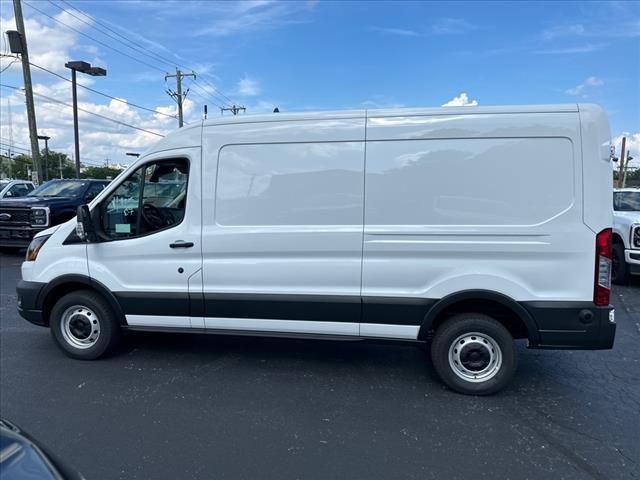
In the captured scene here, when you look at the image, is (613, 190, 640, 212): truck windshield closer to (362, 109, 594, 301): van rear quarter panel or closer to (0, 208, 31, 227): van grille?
(362, 109, 594, 301): van rear quarter panel

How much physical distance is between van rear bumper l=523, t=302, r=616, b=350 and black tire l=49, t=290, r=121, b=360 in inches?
149

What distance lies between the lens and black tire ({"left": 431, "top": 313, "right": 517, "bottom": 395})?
3.87 meters

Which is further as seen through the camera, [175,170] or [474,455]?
[175,170]

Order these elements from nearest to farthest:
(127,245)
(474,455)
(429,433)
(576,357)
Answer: (474,455)
(429,433)
(127,245)
(576,357)

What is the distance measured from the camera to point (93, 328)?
15.2 feet

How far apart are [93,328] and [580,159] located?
179 inches

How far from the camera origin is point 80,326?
466cm

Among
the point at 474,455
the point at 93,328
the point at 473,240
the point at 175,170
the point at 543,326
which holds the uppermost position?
the point at 175,170

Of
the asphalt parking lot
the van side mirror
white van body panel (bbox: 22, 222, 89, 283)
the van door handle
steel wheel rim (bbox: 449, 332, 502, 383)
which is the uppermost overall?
the van side mirror

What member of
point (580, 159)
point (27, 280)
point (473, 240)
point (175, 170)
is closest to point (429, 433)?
point (473, 240)

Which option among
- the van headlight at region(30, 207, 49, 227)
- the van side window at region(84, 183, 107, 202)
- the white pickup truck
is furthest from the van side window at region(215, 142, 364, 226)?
the van side window at region(84, 183, 107, 202)

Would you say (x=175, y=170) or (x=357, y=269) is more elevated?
(x=175, y=170)

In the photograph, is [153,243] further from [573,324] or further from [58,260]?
[573,324]

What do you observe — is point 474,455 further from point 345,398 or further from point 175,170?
point 175,170
